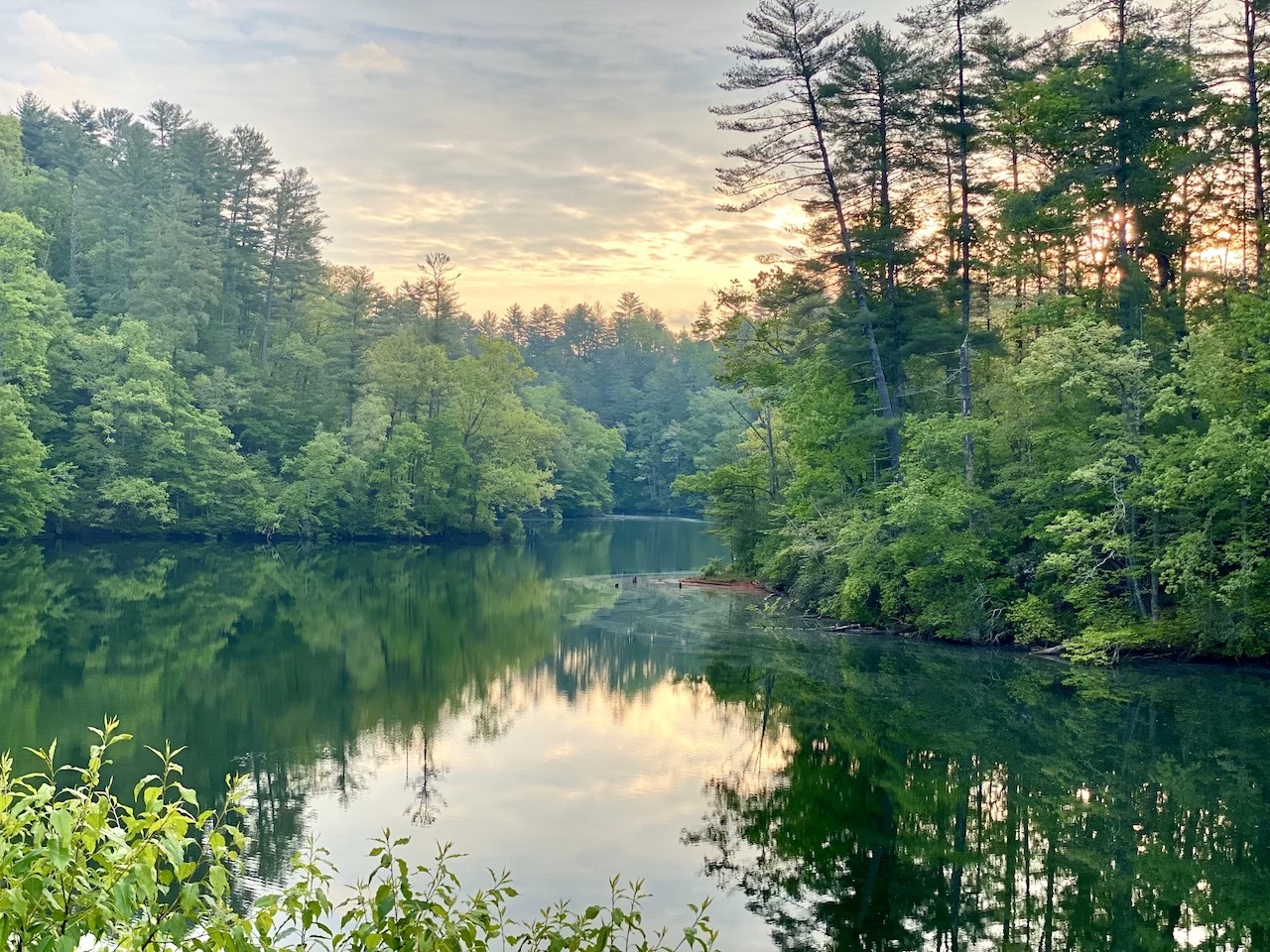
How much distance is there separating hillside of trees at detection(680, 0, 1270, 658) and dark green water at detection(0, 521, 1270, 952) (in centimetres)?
216

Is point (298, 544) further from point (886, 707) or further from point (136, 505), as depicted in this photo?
point (886, 707)

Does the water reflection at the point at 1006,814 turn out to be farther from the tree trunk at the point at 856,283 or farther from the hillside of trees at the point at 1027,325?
the tree trunk at the point at 856,283

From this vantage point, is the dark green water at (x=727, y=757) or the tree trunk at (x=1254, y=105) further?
the tree trunk at (x=1254, y=105)

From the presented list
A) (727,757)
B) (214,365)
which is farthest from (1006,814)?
(214,365)

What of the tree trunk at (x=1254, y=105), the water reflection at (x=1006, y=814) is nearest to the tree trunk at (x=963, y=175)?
the tree trunk at (x=1254, y=105)

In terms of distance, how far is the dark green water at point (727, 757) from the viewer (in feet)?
35.6

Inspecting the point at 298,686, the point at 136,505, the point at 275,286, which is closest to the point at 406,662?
the point at 298,686

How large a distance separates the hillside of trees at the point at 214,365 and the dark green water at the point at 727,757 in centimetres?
2329

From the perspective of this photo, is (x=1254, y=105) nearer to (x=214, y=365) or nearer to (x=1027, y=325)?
(x=1027, y=325)

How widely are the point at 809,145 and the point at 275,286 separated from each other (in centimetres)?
4613

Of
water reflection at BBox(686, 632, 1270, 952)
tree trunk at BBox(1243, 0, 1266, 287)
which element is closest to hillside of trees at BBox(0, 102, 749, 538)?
water reflection at BBox(686, 632, 1270, 952)

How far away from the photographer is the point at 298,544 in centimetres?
5656

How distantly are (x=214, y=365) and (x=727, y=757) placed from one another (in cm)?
5109

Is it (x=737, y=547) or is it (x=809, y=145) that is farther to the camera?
(x=737, y=547)
